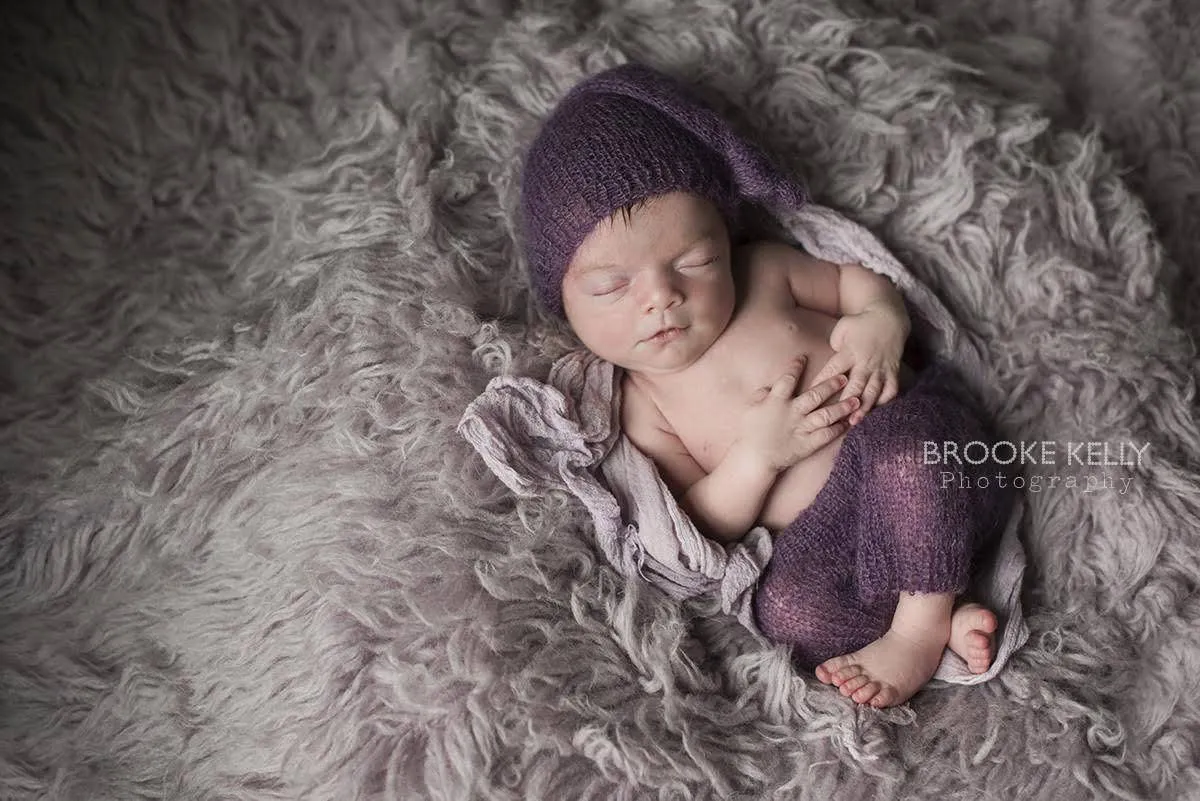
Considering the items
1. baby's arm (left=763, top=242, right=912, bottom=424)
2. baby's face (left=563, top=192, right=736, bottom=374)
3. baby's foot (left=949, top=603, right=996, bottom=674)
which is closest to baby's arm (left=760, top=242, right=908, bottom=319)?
baby's arm (left=763, top=242, right=912, bottom=424)

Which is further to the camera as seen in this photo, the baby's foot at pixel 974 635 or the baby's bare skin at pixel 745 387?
the baby's bare skin at pixel 745 387

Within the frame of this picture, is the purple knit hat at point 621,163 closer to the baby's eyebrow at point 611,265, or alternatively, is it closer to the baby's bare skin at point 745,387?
the baby's eyebrow at point 611,265

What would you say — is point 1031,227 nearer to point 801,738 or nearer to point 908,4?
point 908,4

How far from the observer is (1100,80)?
154cm

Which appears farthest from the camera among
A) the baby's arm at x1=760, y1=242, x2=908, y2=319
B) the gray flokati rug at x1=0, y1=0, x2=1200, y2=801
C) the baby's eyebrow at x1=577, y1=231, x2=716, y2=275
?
the baby's arm at x1=760, y1=242, x2=908, y2=319

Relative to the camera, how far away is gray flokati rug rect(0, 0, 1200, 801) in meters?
1.09

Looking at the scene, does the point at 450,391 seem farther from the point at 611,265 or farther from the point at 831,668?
the point at 831,668

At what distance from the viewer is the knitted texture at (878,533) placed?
1.16 meters

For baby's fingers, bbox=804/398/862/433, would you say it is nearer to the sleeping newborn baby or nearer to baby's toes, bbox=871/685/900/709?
the sleeping newborn baby

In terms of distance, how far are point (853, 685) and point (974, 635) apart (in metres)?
0.12

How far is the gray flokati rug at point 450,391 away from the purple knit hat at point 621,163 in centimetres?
9

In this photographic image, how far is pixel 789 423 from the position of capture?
1.23 metres

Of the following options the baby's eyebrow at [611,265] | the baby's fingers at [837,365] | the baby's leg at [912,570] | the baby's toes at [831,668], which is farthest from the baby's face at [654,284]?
the baby's toes at [831,668]

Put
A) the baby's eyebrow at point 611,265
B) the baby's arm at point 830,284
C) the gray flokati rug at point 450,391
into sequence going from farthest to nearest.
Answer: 1. the baby's arm at point 830,284
2. the baby's eyebrow at point 611,265
3. the gray flokati rug at point 450,391
